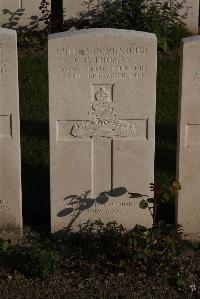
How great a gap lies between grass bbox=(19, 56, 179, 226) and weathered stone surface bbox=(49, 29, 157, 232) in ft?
1.93

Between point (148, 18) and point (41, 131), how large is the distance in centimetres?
396

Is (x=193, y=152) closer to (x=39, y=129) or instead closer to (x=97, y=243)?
(x=97, y=243)

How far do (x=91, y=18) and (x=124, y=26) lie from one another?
102 cm

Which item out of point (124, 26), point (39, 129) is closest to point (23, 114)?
point (39, 129)

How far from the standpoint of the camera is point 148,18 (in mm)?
11859

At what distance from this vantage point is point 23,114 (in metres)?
9.36

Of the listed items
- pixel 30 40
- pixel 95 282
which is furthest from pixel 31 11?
pixel 95 282

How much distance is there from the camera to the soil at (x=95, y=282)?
17.9 ft

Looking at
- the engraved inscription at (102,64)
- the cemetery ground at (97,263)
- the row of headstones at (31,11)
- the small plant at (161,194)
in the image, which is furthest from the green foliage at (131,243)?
the row of headstones at (31,11)

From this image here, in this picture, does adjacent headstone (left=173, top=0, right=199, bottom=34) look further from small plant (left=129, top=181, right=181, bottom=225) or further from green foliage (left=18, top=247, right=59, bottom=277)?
green foliage (left=18, top=247, right=59, bottom=277)

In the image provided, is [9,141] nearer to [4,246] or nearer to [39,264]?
[4,246]

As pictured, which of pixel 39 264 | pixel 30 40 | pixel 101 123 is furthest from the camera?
pixel 30 40

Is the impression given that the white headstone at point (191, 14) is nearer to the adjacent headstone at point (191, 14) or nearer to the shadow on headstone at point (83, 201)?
the adjacent headstone at point (191, 14)

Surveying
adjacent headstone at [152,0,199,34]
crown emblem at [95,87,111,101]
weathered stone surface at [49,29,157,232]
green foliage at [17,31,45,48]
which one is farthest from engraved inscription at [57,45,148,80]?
adjacent headstone at [152,0,199,34]
